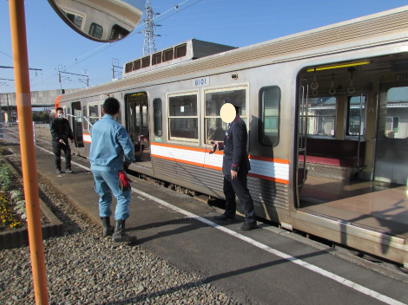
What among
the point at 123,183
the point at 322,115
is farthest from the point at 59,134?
the point at 322,115

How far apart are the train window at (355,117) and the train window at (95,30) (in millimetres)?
6126

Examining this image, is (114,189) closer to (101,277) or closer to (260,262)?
(101,277)

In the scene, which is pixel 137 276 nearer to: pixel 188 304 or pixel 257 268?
pixel 188 304

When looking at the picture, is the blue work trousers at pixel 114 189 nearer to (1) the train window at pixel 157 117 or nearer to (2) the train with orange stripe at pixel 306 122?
(2) the train with orange stripe at pixel 306 122

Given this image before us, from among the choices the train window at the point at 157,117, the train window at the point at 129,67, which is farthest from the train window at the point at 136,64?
the train window at the point at 157,117

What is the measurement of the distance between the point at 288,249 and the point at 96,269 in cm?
237

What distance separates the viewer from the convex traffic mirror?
177cm

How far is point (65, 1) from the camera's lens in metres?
1.73

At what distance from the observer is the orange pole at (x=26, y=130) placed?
1.95 meters

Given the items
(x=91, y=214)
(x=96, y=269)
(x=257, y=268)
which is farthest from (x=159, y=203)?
(x=257, y=268)

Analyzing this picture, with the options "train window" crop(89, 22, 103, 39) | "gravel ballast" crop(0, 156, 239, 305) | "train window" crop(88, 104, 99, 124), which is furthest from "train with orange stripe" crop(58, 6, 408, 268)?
"train window" crop(89, 22, 103, 39)

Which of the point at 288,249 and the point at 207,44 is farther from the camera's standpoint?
the point at 207,44

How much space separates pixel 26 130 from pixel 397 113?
6.44 meters

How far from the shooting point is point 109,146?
365 centimetres
